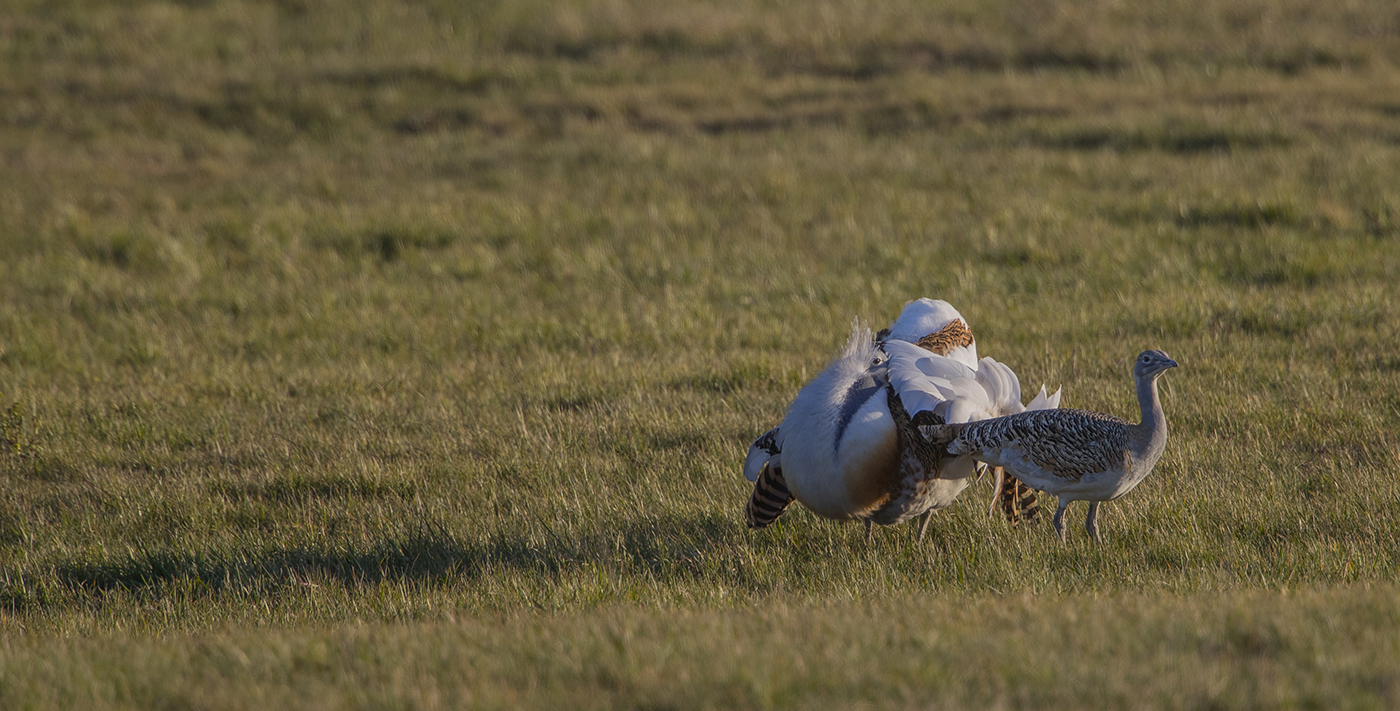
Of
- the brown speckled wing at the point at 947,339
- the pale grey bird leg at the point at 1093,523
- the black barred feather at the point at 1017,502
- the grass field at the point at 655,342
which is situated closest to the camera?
the grass field at the point at 655,342

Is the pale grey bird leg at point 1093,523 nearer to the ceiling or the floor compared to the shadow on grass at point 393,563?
nearer to the ceiling

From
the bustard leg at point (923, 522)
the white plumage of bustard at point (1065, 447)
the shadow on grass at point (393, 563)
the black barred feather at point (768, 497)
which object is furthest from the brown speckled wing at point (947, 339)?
the shadow on grass at point (393, 563)

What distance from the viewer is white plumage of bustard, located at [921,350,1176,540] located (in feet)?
15.3

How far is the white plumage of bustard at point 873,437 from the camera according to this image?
4641 millimetres

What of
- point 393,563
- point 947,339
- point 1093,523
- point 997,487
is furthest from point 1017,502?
point 393,563

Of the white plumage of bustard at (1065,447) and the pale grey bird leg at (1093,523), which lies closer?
the white plumage of bustard at (1065,447)

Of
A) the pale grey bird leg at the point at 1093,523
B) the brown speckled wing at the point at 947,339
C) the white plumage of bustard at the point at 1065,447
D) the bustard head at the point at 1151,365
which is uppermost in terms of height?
the bustard head at the point at 1151,365

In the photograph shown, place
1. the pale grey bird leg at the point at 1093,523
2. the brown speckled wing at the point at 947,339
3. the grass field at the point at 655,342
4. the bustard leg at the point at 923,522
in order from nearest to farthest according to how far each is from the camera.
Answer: the grass field at the point at 655,342 → the pale grey bird leg at the point at 1093,523 → the bustard leg at the point at 923,522 → the brown speckled wing at the point at 947,339

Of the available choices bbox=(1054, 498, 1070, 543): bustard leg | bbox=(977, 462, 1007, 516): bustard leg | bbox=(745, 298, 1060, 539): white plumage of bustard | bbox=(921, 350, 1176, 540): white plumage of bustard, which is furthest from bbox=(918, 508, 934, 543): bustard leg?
bbox=(921, 350, 1176, 540): white plumage of bustard

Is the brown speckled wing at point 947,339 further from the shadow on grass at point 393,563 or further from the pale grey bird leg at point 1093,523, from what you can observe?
the shadow on grass at point 393,563

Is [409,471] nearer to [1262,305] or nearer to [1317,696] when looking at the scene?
[1317,696]

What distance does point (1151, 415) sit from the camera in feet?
15.8

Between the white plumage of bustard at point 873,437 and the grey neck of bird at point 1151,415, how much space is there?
0.44 metres

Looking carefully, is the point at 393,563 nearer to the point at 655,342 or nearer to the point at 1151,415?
the point at 1151,415
